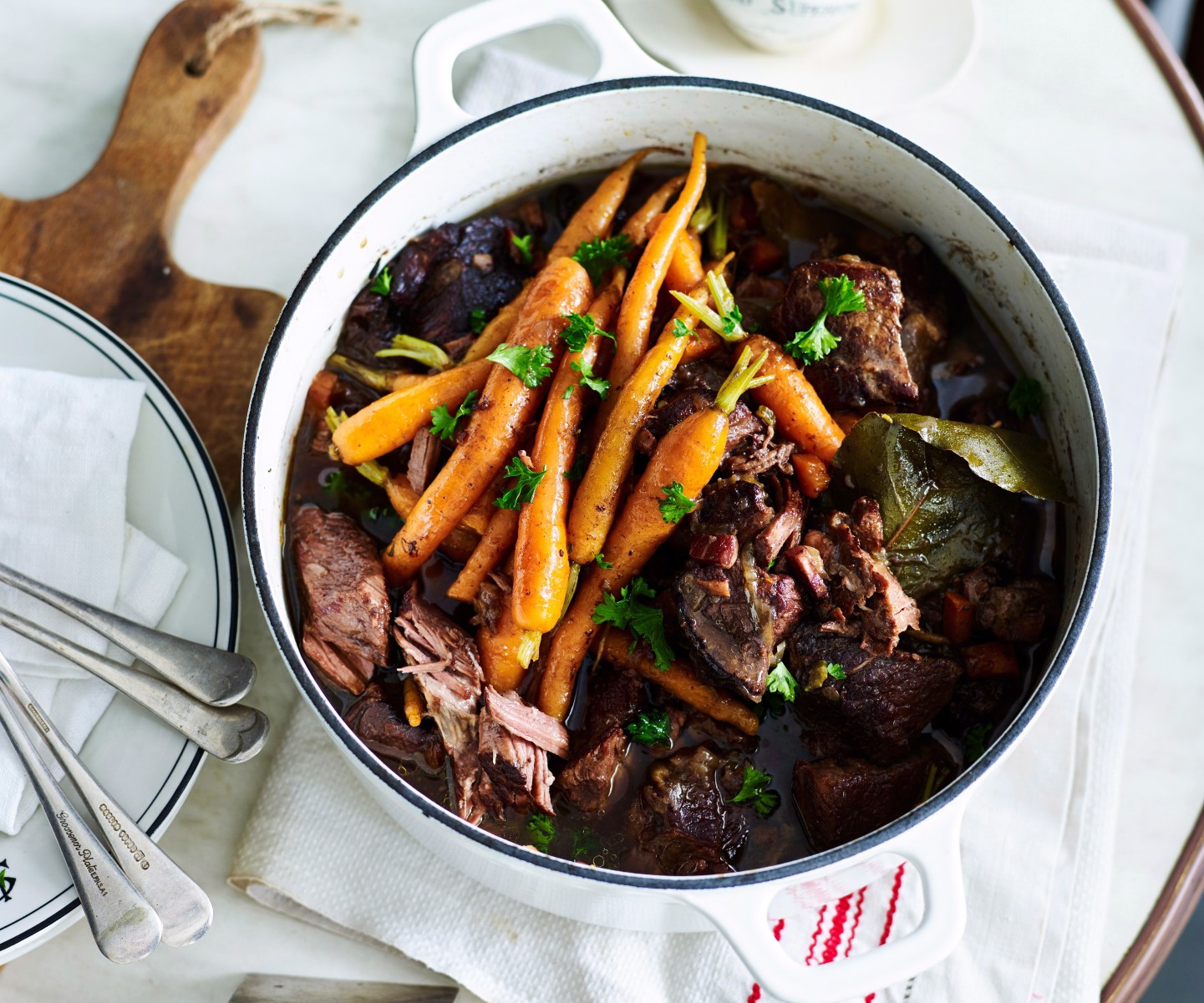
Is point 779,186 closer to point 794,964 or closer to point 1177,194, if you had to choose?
point 1177,194

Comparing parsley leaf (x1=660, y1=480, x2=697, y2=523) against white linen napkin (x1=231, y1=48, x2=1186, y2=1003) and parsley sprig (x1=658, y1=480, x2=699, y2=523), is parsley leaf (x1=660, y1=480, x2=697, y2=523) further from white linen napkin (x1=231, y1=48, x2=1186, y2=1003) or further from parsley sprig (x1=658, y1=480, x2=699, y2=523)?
white linen napkin (x1=231, y1=48, x2=1186, y2=1003)

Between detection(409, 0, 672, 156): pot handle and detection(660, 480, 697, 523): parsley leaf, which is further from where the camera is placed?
detection(409, 0, 672, 156): pot handle

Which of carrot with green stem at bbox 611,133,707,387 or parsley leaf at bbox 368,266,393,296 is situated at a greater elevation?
carrot with green stem at bbox 611,133,707,387

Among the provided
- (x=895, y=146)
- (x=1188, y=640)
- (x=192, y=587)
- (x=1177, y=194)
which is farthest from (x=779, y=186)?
(x=192, y=587)

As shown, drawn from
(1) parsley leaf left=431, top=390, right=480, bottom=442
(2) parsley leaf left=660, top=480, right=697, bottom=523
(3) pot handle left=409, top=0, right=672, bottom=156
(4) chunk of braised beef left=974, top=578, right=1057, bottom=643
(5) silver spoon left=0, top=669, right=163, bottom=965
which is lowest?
(5) silver spoon left=0, top=669, right=163, bottom=965

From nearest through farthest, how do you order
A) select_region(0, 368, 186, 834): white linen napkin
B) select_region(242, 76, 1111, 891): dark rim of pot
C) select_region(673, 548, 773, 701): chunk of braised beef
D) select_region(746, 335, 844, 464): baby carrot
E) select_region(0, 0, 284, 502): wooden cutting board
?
select_region(242, 76, 1111, 891): dark rim of pot < select_region(673, 548, 773, 701): chunk of braised beef < select_region(746, 335, 844, 464): baby carrot < select_region(0, 368, 186, 834): white linen napkin < select_region(0, 0, 284, 502): wooden cutting board

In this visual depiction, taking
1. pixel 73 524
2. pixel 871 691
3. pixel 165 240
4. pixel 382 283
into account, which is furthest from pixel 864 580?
pixel 165 240

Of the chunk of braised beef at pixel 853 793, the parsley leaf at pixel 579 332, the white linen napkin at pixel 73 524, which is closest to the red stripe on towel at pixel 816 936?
the chunk of braised beef at pixel 853 793

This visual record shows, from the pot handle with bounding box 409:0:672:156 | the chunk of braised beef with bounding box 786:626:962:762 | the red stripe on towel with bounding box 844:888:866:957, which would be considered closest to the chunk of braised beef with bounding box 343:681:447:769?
the chunk of braised beef with bounding box 786:626:962:762
